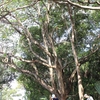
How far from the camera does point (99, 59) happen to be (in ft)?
40.2

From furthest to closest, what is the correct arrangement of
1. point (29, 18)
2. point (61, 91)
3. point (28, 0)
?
point (29, 18)
point (61, 91)
point (28, 0)

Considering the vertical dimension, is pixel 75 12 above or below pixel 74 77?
above

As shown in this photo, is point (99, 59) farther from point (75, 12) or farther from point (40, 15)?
point (40, 15)

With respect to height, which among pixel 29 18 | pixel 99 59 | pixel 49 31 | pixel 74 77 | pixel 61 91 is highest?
pixel 29 18

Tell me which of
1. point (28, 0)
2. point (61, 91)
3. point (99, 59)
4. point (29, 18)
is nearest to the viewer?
point (28, 0)

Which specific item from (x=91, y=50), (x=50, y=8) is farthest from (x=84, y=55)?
(x=50, y=8)

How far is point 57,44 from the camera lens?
1252 cm

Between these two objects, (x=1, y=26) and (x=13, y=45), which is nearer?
(x=1, y=26)

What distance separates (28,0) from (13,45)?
4.05 m

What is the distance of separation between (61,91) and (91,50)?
7.70 feet

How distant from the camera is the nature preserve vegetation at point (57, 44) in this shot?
10758mm

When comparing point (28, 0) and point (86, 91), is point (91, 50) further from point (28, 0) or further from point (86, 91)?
point (28, 0)

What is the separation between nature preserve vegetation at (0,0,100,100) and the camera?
10758mm

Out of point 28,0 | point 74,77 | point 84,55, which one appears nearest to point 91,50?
point 84,55
